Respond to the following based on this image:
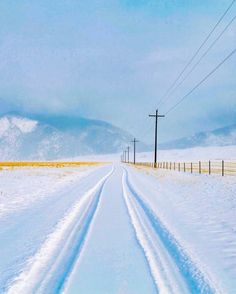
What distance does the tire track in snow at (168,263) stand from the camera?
4965 mm

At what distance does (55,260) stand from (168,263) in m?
1.86

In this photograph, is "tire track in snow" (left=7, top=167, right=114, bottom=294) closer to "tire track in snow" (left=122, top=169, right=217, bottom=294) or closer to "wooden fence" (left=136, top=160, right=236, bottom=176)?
"tire track in snow" (left=122, top=169, right=217, bottom=294)

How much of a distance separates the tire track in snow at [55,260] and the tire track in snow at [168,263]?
1272 millimetres

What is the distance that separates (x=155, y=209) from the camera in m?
12.4

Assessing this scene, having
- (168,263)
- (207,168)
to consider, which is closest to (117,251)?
(168,263)

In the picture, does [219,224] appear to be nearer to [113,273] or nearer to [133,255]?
[133,255]

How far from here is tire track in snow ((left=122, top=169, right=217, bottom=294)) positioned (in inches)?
195

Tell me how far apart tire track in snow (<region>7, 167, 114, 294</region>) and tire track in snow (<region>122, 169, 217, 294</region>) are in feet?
4.17

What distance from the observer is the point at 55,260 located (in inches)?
244

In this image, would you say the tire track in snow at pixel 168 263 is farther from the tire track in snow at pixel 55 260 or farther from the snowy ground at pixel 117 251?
the tire track in snow at pixel 55 260

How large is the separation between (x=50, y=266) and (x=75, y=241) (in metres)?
1.72

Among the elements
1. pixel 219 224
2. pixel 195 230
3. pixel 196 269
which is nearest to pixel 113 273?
pixel 196 269

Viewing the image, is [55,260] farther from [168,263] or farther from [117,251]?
[168,263]

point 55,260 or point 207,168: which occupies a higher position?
point 207,168
